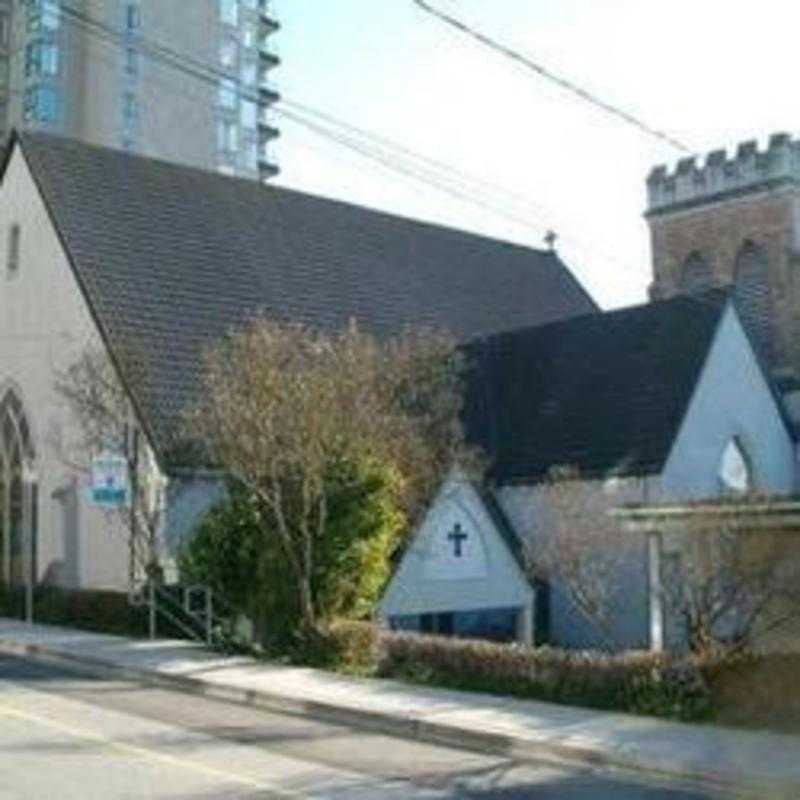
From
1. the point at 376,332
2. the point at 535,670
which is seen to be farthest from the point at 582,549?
the point at 376,332

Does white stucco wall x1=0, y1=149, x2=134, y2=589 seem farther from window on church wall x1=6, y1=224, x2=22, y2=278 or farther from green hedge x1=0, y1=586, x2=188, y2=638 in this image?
green hedge x1=0, y1=586, x2=188, y2=638

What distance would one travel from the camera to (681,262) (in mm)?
46969

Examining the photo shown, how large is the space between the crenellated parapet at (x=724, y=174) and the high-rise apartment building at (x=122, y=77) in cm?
4883

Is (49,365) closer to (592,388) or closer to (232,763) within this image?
(592,388)

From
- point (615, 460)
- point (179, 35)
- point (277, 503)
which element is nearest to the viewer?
point (277, 503)

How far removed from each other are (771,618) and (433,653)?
414 cm

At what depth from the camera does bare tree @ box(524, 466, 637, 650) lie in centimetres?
2736

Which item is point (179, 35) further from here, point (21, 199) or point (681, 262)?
point (21, 199)

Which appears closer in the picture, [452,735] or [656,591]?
[452,735]

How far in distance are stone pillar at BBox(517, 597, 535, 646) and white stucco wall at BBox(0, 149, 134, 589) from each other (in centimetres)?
724

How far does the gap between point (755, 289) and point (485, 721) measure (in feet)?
97.0

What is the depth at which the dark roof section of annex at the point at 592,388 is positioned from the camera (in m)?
32.6

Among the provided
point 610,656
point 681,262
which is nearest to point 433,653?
point 610,656

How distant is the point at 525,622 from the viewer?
3127 centimetres
